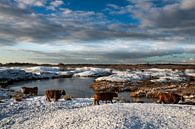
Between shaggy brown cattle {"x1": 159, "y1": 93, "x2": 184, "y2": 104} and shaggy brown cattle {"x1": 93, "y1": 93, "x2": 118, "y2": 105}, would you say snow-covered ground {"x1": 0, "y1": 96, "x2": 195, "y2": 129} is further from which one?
shaggy brown cattle {"x1": 159, "y1": 93, "x2": 184, "y2": 104}

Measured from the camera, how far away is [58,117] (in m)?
21.2

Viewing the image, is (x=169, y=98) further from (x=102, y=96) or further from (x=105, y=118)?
(x=105, y=118)

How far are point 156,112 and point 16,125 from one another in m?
9.26

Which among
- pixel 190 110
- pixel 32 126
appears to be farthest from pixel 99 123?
pixel 190 110

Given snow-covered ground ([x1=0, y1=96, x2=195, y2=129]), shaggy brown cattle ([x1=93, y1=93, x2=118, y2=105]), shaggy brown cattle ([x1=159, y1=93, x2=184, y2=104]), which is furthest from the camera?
shaggy brown cattle ([x1=159, y1=93, x2=184, y2=104])

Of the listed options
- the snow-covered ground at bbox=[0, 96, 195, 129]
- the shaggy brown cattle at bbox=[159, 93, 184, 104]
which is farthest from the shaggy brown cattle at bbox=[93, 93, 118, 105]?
the shaggy brown cattle at bbox=[159, 93, 184, 104]

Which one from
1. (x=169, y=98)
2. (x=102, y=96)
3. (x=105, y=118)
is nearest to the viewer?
(x=105, y=118)

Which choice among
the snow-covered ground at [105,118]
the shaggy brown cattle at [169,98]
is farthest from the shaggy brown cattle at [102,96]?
the shaggy brown cattle at [169,98]

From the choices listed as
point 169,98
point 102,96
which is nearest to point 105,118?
point 102,96

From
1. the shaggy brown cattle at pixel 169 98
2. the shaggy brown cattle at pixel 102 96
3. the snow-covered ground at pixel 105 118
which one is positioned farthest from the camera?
the shaggy brown cattle at pixel 169 98

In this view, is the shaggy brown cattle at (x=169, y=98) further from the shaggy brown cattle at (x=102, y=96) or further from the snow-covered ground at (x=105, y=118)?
the snow-covered ground at (x=105, y=118)

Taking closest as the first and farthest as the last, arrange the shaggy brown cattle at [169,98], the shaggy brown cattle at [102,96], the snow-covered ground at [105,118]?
the snow-covered ground at [105,118] < the shaggy brown cattle at [102,96] < the shaggy brown cattle at [169,98]

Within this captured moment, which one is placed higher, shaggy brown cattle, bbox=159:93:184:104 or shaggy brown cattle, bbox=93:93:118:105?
shaggy brown cattle, bbox=93:93:118:105

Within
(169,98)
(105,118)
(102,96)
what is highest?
(102,96)
